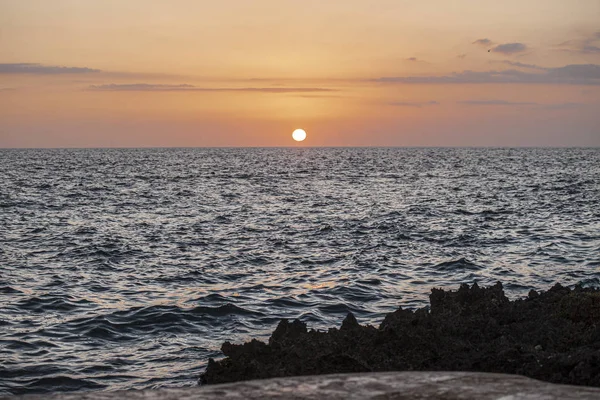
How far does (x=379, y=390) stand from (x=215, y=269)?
16062 millimetres

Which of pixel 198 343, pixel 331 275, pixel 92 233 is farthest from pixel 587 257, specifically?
pixel 92 233

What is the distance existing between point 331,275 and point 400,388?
47.6ft

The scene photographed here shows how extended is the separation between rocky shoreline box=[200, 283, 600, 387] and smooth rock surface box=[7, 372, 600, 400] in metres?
1.94

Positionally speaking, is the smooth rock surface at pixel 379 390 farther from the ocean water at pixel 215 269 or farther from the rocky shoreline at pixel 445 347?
the ocean water at pixel 215 269

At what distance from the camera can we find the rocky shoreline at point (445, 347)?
8555mm

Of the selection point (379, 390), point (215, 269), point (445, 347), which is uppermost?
point (379, 390)

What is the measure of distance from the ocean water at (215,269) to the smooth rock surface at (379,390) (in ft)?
17.4

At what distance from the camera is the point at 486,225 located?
32.9m

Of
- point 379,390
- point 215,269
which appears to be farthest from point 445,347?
point 215,269

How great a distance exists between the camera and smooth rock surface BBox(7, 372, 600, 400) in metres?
5.90

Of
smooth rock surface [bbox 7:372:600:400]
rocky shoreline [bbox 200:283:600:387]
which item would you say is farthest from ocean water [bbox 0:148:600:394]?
smooth rock surface [bbox 7:372:600:400]

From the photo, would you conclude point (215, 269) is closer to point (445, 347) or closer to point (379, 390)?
point (445, 347)

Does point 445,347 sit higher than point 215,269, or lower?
higher

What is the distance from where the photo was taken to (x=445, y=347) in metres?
9.59
